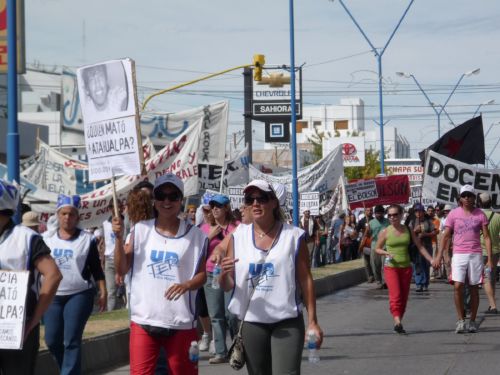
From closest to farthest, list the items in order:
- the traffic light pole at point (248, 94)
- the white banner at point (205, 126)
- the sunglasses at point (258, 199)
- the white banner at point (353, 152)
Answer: the sunglasses at point (258, 199)
the white banner at point (205, 126)
the traffic light pole at point (248, 94)
the white banner at point (353, 152)

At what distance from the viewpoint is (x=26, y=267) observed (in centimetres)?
516


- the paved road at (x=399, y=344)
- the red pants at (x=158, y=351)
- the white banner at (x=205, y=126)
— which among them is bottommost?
the paved road at (x=399, y=344)

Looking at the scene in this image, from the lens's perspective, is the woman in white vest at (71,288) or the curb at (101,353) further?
the curb at (101,353)

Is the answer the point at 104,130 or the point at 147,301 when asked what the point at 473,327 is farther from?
the point at 147,301

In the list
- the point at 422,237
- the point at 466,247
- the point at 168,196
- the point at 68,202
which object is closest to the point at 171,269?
the point at 168,196

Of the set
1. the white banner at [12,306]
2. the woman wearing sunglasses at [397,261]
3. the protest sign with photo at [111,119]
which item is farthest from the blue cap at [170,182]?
the woman wearing sunglasses at [397,261]

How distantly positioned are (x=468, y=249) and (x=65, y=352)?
20.8 ft

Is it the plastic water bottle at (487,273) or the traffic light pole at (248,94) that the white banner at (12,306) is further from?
the traffic light pole at (248,94)

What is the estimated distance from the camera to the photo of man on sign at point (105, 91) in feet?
29.7

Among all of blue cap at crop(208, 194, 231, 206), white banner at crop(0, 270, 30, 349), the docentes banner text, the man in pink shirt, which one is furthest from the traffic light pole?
→ white banner at crop(0, 270, 30, 349)

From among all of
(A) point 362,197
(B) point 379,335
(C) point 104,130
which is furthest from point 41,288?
(A) point 362,197

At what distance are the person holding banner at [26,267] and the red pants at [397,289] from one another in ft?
27.0

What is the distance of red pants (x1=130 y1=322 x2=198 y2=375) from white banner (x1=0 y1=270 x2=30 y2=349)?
4.64 ft

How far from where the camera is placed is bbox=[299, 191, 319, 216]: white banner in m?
28.4
